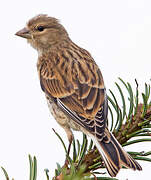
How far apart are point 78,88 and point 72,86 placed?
0.26ft

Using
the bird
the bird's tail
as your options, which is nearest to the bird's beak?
the bird

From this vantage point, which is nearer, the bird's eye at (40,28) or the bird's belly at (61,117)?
the bird's belly at (61,117)

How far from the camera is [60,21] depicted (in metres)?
4.52

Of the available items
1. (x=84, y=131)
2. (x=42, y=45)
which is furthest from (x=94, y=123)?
(x=42, y=45)

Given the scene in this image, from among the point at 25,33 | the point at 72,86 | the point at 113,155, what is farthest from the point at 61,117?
the point at 25,33

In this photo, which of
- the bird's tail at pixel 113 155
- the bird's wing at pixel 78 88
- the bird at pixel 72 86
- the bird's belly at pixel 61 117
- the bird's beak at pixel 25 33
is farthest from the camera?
the bird's beak at pixel 25 33

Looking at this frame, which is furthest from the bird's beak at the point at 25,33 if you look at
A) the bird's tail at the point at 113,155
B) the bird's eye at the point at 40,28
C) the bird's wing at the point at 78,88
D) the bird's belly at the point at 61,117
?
the bird's tail at the point at 113,155

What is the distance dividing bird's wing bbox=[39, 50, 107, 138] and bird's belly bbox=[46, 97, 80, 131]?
0.25 ft

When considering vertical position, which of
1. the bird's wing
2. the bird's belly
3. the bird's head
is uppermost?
the bird's head

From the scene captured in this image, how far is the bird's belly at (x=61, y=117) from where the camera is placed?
3.29 m

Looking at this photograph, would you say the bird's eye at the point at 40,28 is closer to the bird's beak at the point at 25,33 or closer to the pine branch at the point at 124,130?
the bird's beak at the point at 25,33

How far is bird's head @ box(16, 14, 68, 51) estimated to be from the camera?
421cm

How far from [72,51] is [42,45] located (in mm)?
458

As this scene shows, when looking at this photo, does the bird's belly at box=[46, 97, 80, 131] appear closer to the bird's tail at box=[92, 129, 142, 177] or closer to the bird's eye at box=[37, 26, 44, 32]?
the bird's tail at box=[92, 129, 142, 177]
